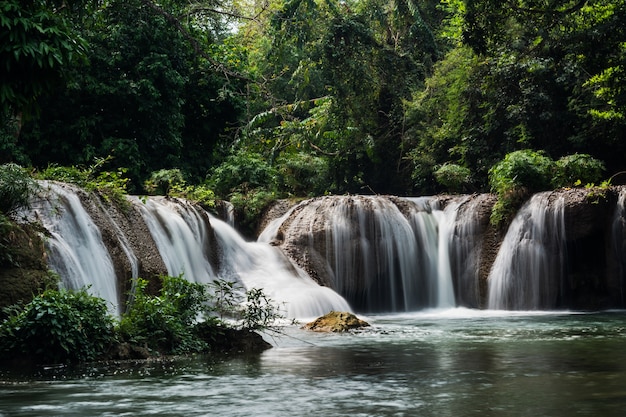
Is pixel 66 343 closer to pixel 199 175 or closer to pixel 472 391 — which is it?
pixel 472 391

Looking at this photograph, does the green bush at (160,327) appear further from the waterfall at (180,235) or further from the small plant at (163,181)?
the small plant at (163,181)

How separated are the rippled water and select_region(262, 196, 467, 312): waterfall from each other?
27.0 ft

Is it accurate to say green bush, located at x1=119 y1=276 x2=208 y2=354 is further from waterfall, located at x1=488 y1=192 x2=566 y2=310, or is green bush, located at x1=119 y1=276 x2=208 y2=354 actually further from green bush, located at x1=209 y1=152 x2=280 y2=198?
green bush, located at x1=209 y1=152 x2=280 y2=198

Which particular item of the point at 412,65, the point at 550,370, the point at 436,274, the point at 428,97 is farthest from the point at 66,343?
the point at 412,65

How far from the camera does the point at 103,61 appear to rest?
89.2ft

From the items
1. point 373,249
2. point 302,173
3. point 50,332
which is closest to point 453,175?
point 302,173

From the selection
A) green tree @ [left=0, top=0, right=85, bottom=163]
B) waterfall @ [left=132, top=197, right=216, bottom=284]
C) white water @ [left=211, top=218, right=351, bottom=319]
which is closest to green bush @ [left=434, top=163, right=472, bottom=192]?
white water @ [left=211, top=218, right=351, bottom=319]

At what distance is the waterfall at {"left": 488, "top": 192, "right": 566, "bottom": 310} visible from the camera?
840 inches

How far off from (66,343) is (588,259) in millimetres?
14766

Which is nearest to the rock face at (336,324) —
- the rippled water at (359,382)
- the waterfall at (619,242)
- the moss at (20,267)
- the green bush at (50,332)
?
the rippled water at (359,382)

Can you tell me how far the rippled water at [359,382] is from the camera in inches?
295

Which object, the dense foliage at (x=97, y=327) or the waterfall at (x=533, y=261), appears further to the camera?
the waterfall at (x=533, y=261)

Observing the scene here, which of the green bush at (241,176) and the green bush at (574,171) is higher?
the green bush at (241,176)

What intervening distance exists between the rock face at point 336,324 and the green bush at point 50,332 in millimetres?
4918
